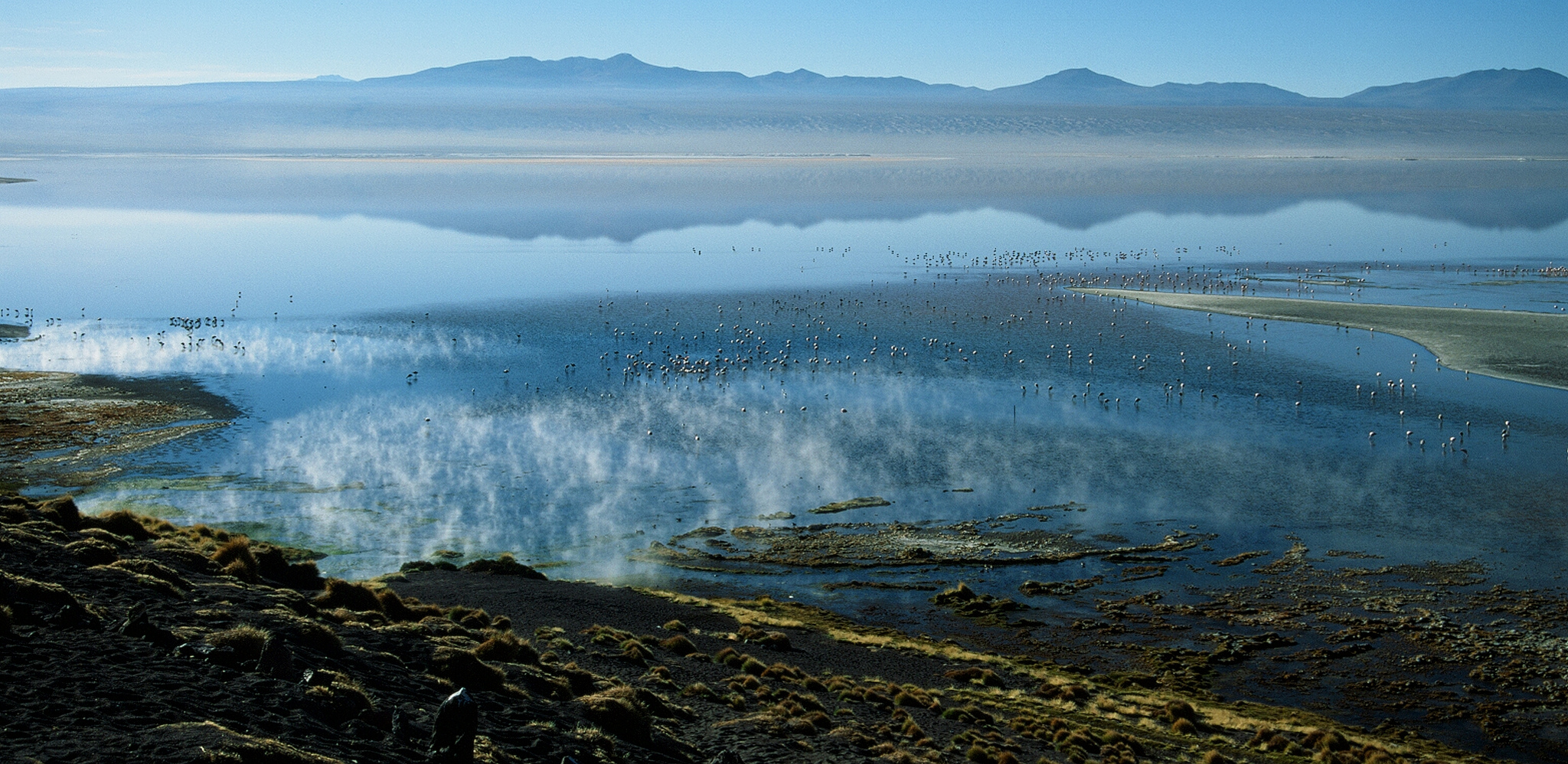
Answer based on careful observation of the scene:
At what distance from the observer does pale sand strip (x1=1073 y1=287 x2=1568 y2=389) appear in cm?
4338

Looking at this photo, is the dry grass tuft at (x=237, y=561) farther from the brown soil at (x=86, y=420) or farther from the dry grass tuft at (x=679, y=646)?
the brown soil at (x=86, y=420)

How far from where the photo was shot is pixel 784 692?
747 inches

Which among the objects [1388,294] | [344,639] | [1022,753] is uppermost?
[1388,294]

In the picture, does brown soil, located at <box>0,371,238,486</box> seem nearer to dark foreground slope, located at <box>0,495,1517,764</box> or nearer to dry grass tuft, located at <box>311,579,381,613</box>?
dark foreground slope, located at <box>0,495,1517,764</box>

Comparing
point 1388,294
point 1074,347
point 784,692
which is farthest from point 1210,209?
point 784,692

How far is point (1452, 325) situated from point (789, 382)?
2853 centimetres

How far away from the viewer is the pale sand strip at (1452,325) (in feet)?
142

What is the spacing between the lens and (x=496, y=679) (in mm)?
16422

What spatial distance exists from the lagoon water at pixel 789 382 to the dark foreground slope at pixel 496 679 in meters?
3.93

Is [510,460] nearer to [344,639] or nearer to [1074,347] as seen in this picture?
[344,639]

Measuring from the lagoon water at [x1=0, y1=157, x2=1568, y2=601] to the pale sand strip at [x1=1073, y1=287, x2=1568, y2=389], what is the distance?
1833 mm

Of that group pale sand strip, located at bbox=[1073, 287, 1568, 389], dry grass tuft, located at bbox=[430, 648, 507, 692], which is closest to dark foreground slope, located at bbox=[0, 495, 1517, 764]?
dry grass tuft, located at bbox=[430, 648, 507, 692]

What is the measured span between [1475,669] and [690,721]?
13494 mm

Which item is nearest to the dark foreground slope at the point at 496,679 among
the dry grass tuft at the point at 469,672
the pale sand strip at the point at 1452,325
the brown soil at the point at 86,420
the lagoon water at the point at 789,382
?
the dry grass tuft at the point at 469,672
